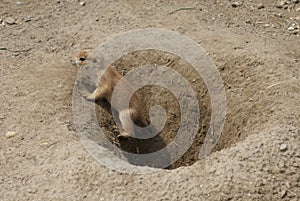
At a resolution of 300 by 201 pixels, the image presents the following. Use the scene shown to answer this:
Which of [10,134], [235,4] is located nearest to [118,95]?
[10,134]

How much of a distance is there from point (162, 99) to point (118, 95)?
0.54m

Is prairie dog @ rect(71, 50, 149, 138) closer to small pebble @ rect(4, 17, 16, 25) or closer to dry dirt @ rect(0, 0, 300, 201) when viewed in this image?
dry dirt @ rect(0, 0, 300, 201)

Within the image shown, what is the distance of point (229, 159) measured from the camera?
11.3 feet

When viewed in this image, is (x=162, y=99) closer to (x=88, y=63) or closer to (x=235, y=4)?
(x=88, y=63)

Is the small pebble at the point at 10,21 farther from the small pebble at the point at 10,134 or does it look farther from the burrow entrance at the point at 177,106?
the small pebble at the point at 10,134

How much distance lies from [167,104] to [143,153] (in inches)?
22.8

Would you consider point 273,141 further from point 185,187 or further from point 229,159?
point 185,187

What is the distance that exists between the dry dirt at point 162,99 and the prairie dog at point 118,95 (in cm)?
21

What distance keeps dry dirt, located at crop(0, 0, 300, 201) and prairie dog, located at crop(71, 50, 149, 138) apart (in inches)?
8.2

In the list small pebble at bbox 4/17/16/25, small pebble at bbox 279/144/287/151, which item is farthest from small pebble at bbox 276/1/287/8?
small pebble at bbox 4/17/16/25

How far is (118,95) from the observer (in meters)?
4.62

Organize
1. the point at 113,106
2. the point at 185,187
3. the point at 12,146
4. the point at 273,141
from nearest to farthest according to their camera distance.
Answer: the point at 185,187 → the point at 273,141 → the point at 12,146 → the point at 113,106

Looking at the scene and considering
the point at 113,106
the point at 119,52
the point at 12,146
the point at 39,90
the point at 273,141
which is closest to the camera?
the point at 273,141

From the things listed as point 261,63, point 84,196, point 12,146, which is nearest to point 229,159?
point 84,196
